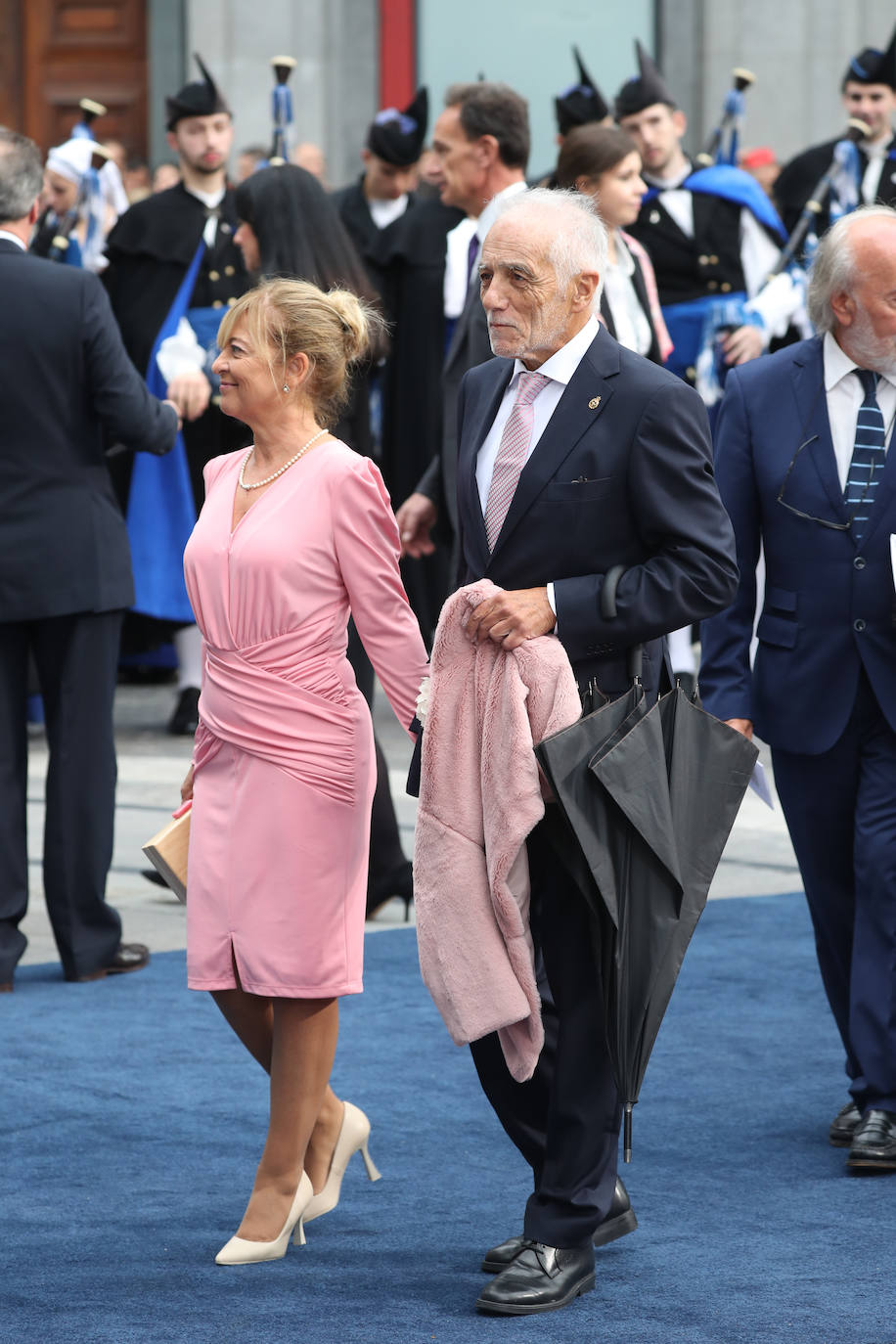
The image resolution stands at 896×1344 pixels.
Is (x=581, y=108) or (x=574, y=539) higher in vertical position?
(x=581, y=108)

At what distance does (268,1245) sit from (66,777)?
2198 millimetres

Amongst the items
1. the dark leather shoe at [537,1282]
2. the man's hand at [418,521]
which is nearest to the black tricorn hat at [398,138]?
the man's hand at [418,521]

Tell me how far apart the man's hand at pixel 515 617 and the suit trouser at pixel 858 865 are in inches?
44.3

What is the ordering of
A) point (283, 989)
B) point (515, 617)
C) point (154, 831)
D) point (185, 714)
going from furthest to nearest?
1. point (185, 714)
2. point (154, 831)
3. point (283, 989)
4. point (515, 617)

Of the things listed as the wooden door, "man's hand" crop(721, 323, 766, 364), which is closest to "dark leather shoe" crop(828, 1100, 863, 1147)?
"man's hand" crop(721, 323, 766, 364)

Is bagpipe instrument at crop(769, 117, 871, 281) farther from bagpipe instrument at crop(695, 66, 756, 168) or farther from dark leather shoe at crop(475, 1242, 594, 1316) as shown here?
dark leather shoe at crop(475, 1242, 594, 1316)

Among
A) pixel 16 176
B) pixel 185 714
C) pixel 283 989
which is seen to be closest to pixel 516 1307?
pixel 283 989

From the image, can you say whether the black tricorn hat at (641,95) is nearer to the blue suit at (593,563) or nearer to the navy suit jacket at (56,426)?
the navy suit jacket at (56,426)

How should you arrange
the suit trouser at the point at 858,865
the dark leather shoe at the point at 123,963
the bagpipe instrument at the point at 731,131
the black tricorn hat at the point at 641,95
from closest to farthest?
the suit trouser at the point at 858,865
the dark leather shoe at the point at 123,963
the black tricorn hat at the point at 641,95
the bagpipe instrument at the point at 731,131

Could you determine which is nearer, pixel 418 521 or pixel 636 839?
pixel 636 839

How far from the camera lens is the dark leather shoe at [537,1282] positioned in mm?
3723

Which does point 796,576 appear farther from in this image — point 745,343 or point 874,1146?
point 745,343

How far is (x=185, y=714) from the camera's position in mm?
9492

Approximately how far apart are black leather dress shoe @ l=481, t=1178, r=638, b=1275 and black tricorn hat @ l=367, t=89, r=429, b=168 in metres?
6.92
